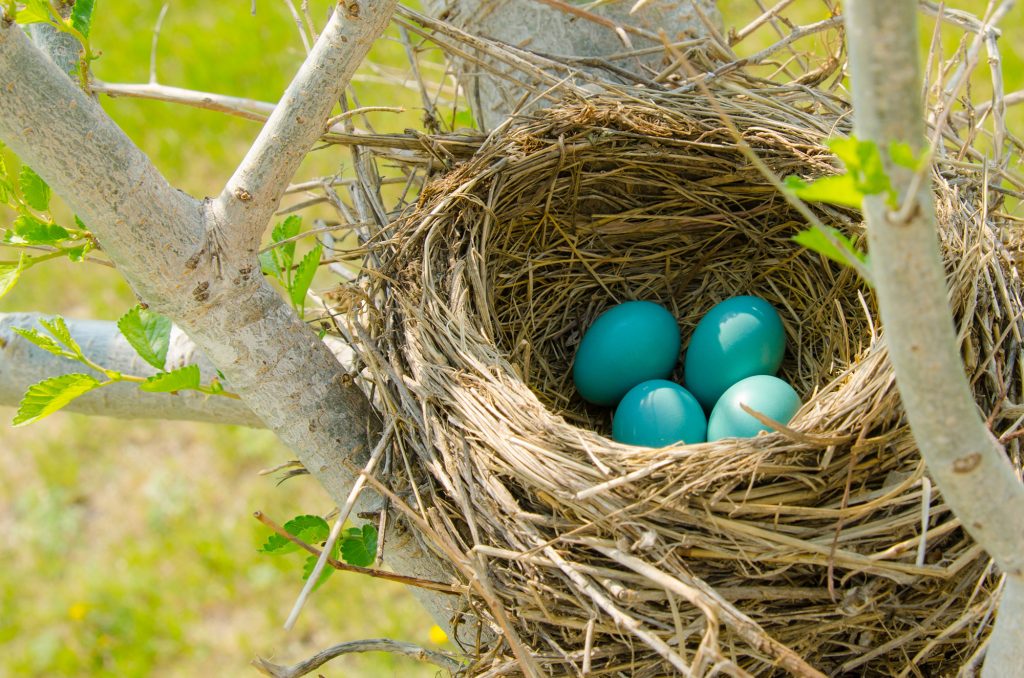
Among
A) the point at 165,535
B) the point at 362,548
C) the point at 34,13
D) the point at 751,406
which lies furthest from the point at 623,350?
the point at 165,535

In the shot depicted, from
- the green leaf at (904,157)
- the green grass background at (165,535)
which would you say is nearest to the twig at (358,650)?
the green leaf at (904,157)

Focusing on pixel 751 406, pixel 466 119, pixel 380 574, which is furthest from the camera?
pixel 466 119

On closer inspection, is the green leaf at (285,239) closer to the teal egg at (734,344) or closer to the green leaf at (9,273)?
the green leaf at (9,273)

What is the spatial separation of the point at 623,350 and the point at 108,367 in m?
0.84

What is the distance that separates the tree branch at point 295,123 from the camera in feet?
3.69

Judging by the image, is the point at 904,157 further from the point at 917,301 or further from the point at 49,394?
the point at 49,394

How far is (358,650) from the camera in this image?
1.24 m

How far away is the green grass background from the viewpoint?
288 cm

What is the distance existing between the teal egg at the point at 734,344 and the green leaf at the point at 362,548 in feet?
2.33

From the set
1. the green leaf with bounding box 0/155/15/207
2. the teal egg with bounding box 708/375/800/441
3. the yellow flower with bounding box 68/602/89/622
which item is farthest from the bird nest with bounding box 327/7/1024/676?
the yellow flower with bounding box 68/602/89/622

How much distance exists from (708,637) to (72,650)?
2513 mm

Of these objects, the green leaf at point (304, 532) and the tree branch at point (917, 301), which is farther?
the green leaf at point (304, 532)

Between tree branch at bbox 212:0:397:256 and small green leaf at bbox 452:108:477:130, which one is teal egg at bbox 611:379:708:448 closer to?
small green leaf at bbox 452:108:477:130

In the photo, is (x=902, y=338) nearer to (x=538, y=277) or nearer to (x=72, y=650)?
(x=538, y=277)
